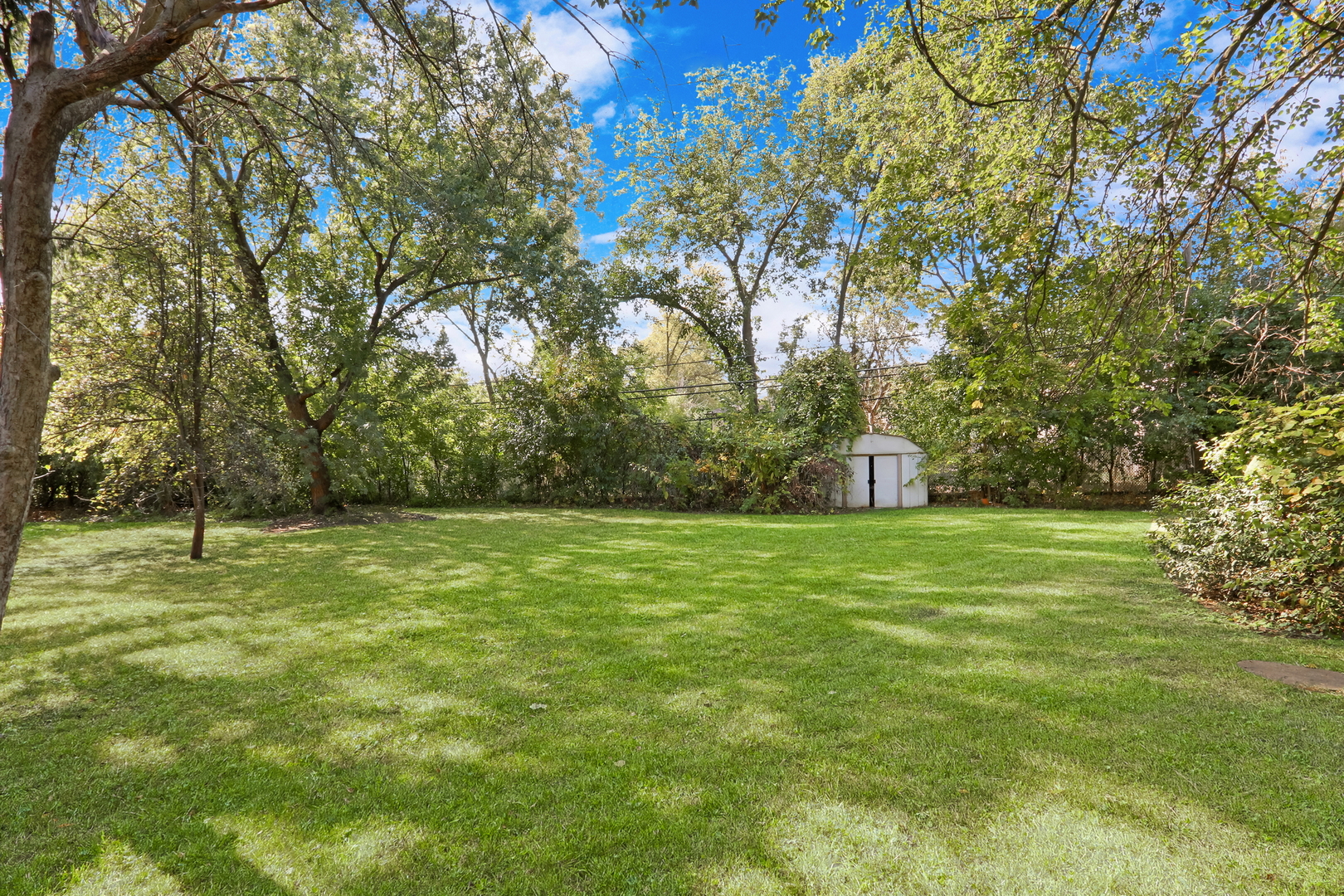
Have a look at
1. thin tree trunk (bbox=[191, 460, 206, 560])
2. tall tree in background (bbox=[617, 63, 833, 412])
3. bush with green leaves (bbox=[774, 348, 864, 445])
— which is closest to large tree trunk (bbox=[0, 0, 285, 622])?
thin tree trunk (bbox=[191, 460, 206, 560])

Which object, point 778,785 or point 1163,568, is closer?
point 778,785

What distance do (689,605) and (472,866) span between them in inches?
135

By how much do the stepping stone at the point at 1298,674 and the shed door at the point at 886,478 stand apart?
39.2ft

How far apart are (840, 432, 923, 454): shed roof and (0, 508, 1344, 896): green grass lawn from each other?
9478 mm

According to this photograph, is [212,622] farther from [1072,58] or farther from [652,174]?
[652,174]

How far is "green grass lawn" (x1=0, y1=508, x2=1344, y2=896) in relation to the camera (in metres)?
1.94

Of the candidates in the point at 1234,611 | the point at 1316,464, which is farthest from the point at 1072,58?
the point at 1234,611

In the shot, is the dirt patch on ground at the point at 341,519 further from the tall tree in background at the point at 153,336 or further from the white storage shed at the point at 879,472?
the white storage shed at the point at 879,472

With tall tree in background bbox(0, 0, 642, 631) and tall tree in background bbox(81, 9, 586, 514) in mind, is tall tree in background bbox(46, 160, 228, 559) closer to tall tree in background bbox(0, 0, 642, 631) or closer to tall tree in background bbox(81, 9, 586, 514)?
tall tree in background bbox(81, 9, 586, 514)

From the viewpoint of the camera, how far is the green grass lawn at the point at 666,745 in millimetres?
1937

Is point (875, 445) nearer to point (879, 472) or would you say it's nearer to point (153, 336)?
point (879, 472)

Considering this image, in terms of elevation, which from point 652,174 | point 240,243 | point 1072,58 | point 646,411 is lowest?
point 646,411

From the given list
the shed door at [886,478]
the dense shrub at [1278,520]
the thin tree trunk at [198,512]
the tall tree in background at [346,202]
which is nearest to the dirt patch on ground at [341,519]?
the tall tree in background at [346,202]

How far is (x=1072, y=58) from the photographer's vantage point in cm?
399
